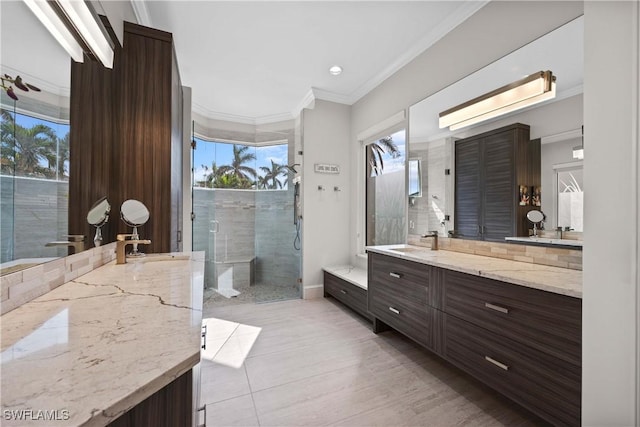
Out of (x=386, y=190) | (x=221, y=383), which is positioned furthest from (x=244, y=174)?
(x=221, y=383)

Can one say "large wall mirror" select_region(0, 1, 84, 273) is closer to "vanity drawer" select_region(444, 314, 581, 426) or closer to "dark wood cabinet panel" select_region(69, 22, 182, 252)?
"dark wood cabinet panel" select_region(69, 22, 182, 252)

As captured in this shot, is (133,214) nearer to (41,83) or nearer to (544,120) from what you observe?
(41,83)

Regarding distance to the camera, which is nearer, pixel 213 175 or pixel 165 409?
pixel 165 409

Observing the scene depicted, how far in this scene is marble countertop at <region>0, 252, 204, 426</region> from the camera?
39 centimetres

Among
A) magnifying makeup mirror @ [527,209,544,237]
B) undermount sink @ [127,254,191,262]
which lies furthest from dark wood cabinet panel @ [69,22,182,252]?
magnifying makeup mirror @ [527,209,544,237]

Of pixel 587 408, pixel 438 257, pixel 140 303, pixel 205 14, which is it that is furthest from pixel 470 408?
pixel 205 14

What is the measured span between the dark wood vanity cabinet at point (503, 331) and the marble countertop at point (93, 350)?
59.0 inches

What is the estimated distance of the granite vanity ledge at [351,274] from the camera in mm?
3016

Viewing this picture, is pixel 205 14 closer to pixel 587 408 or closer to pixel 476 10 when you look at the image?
pixel 476 10

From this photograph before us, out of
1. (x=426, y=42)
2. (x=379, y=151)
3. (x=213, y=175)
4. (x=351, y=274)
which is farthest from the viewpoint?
(x=213, y=175)

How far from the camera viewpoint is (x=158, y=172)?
1.95m

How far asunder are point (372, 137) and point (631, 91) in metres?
2.73

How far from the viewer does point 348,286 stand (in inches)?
126

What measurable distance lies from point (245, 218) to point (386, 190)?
7.86 feet
